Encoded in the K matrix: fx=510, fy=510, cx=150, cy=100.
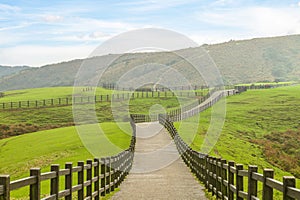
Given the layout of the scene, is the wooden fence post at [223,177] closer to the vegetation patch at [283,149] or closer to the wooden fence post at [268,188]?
the wooden fence post at [268,188]

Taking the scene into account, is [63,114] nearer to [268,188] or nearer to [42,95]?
[42,95]

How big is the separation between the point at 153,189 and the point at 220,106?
6170 cm

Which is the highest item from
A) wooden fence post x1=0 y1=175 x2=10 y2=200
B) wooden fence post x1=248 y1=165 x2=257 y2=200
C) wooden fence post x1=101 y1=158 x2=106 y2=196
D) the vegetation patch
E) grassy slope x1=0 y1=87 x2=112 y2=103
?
grassy slope x1=0 y1=87 x2=112 y2=103

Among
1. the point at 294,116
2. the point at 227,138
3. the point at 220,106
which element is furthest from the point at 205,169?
the point at 220,106

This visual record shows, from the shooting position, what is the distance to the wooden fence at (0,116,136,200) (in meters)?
8.03

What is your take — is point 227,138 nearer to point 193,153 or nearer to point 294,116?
point 294,116

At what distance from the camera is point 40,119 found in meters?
79.8

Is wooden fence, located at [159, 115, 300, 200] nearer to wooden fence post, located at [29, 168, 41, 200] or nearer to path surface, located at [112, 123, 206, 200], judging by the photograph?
path surface, located at [112, 123, 206, 200]

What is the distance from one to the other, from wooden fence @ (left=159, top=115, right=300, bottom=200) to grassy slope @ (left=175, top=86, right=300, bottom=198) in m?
4.24

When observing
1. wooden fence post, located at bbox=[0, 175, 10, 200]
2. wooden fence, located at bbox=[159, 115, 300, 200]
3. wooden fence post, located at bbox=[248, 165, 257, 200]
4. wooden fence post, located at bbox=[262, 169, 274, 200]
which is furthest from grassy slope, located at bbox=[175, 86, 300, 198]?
wooden fence post, located at bbox=[0, 175, 10, 200]

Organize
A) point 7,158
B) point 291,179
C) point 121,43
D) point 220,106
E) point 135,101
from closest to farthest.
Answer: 1. point 291,179
2. point 121,43
3. point 7,158
4. point 220,106
5. point 135,101

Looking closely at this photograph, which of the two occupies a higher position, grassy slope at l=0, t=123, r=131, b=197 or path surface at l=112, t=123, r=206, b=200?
path surface at l=112, t=123, r=206, b=200

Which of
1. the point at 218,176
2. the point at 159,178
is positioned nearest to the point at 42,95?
the point at 159,178

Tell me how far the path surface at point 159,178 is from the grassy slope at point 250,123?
4317mm
